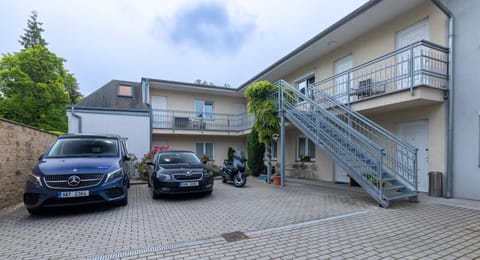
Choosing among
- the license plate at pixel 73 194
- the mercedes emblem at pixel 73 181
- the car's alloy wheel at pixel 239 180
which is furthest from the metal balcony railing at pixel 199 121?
the license plate at pixel 73 194

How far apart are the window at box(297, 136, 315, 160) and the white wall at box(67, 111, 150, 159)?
27.1 ft

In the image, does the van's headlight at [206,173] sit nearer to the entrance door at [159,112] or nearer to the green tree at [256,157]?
the green tree at [256,157]

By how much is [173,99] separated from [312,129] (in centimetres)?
1039

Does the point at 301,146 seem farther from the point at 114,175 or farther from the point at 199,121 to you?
the point at 114,175

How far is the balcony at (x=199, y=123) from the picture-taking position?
13.9 m

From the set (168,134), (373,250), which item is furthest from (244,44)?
(373,250)

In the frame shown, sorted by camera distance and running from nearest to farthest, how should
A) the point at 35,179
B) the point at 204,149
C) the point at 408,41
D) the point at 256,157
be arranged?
the point at 35,179 → the point at 408,41 → the point at 256,157 → the point at 204,149

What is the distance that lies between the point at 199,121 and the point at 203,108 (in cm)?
140

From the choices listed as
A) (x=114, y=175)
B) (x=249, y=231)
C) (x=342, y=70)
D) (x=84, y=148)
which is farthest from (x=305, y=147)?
(x=84, y=148)

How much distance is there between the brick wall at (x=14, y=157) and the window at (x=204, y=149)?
9339 mm

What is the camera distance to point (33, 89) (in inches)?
723

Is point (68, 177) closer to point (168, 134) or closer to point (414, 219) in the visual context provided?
point (414, 219)

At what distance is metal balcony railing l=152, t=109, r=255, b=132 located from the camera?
46.1 ft

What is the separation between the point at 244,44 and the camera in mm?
16781
